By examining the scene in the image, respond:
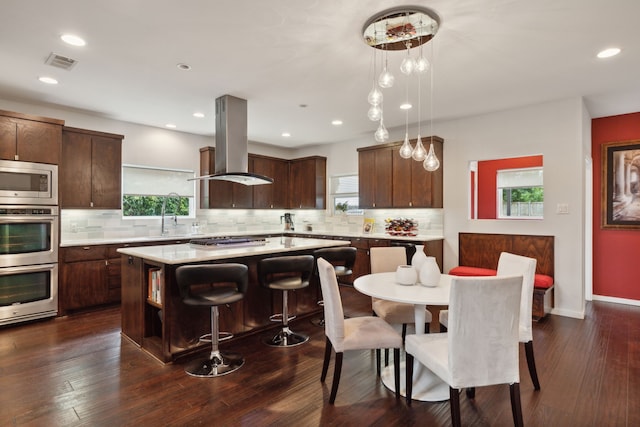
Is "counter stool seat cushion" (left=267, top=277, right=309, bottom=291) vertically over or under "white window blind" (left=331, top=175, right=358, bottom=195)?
under

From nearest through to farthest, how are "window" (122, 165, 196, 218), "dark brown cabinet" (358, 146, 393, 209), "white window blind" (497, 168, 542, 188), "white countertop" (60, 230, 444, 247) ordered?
"white countertop" (60, 230, 444, 247), "window" (122, 165, 196, 218), "dark brown cabinet" (358, 146, 393, 209), "white window blind" (497, 168, 542, 188)

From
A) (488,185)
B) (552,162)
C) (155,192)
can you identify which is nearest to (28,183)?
(155,192)

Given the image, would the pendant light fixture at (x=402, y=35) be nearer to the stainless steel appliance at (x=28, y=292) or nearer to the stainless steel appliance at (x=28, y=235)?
the stainless steel appliance at (x=28, y=235)

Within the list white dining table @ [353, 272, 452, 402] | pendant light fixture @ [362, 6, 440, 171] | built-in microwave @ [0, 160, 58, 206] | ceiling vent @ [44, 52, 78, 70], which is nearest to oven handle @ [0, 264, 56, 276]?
built-in microwave @ [0, 160, 58, 206]

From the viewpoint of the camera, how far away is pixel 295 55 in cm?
319

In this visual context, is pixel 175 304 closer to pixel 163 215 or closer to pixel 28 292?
pixel 28 292

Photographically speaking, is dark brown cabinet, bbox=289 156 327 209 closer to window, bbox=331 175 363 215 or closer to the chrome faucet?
window, bbox=331 175 363 215

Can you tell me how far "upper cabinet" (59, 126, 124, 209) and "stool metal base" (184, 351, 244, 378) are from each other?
3.08 m

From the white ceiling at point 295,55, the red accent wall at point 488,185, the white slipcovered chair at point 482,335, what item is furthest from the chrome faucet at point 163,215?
the red accent wall at point 488,185

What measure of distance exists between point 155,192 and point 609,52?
6.09m

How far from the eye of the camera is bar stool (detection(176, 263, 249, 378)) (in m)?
2.65

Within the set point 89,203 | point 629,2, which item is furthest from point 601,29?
point 89,203

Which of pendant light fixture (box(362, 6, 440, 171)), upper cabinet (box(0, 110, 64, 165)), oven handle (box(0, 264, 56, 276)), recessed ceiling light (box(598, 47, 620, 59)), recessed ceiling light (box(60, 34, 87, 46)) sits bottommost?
oven handle (box(0, 264, 56, 276))

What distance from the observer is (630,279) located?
484 centimetres
